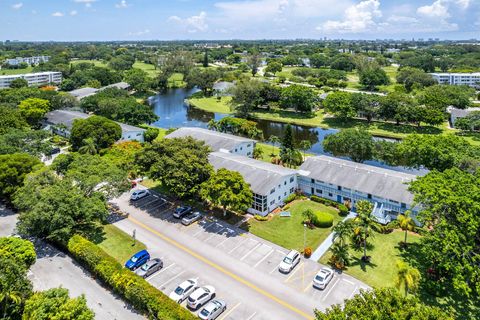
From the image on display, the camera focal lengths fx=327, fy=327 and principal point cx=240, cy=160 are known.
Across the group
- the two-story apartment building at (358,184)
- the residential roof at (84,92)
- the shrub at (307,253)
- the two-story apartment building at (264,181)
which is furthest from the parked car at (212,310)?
the residential roof at (84,92)

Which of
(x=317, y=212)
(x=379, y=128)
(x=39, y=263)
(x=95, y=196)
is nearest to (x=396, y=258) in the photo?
(x=317, y=212)

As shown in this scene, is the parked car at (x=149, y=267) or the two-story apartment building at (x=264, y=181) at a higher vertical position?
the two-story apartment building at (x=264, y=181)

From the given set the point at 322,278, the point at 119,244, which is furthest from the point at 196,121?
the point at 322,278

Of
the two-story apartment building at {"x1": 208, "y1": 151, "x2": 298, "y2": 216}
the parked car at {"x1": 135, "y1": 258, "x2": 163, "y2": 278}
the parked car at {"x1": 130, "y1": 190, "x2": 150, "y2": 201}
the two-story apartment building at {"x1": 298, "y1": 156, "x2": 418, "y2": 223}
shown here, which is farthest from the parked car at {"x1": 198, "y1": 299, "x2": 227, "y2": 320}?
the parked car at {"x1": 130, "y1": 190, "x2": 150, "y2": 201}

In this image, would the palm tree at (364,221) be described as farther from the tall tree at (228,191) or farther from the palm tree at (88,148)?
the palm tree at (88,148)

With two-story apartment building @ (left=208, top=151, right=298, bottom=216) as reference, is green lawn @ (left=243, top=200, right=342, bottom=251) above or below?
below

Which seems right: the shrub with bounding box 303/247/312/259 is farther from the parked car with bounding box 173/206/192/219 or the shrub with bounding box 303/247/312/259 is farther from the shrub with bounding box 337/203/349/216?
the parked car with bounding box 173/206/192/219
